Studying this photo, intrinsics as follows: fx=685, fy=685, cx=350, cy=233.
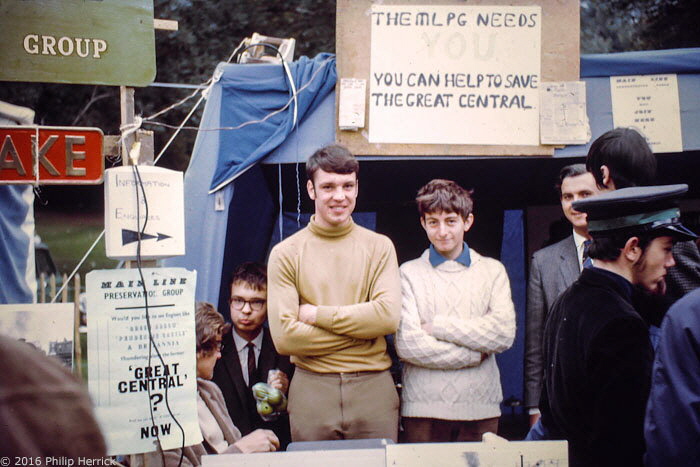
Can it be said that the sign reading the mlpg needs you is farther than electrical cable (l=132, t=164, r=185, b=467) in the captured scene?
Yes

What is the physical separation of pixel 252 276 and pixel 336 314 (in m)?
0.69

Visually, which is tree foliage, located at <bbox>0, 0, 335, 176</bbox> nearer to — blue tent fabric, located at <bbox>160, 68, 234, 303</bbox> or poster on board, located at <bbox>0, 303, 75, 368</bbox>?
blue tent fabric, located at <bbox>160, 68, 234, 303</bbox>

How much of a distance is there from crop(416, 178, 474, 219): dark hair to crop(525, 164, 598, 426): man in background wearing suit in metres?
0.53

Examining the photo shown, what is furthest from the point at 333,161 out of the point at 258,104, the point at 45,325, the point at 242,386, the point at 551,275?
the point at 45,325

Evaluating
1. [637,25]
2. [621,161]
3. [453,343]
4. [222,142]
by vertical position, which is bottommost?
[453,343]

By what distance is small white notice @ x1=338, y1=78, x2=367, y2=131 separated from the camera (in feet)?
11.5

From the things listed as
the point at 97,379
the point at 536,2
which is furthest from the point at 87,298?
the point at 536,2

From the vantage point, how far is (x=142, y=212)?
2184 mm

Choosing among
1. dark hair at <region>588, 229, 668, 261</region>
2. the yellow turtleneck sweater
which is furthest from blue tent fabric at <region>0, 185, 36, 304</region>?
dark hair at <region>588, 229, 668, 261</region>

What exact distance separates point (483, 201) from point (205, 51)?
5.41m

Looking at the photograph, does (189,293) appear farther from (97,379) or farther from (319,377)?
(319,377)

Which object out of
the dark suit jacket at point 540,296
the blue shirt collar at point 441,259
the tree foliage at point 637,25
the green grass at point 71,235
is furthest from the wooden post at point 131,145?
the green grass at point 71,235

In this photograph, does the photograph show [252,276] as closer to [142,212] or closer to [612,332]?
[142,212]

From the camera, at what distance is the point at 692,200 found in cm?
486
